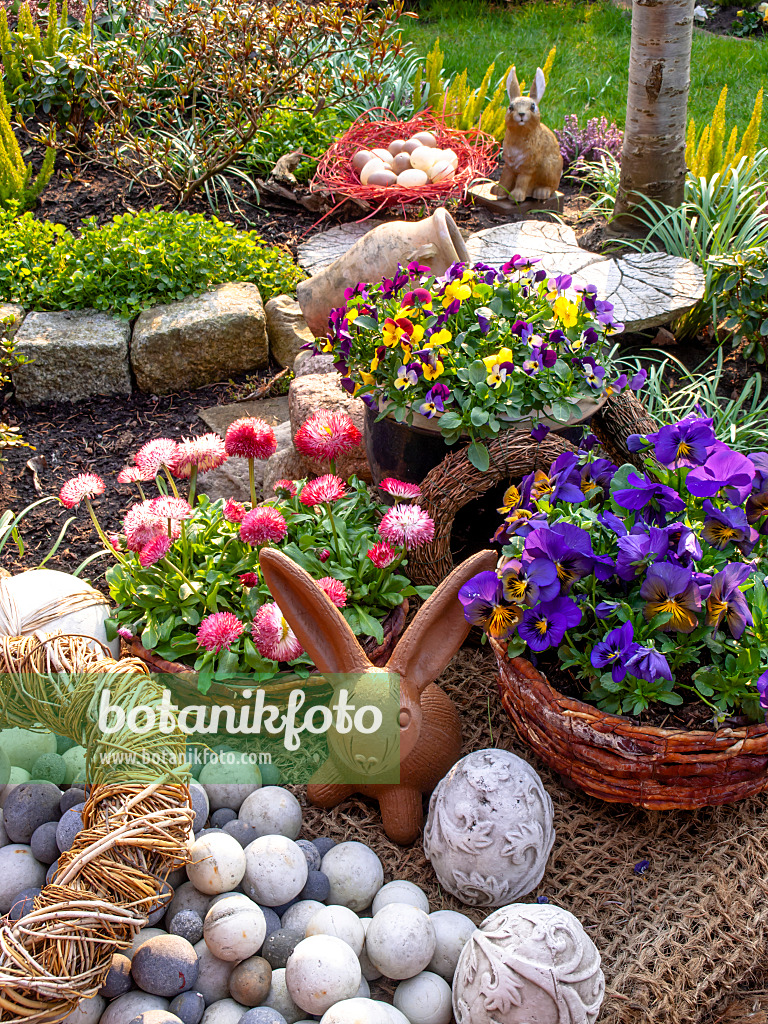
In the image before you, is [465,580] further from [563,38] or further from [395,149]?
[563,38]

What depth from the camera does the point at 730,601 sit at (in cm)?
163

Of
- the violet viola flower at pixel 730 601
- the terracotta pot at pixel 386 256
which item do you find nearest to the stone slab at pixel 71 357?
the terracotta pot at pixel 386 256

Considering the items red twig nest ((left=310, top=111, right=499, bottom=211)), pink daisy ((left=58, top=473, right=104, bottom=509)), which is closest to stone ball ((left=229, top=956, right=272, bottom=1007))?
pink daisy ((left=58, top=473, right=104, bottom=509))

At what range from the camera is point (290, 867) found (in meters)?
1.69

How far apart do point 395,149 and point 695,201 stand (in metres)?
1.78

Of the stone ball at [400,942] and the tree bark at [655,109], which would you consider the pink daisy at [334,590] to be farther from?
the tree bark at [655,109]

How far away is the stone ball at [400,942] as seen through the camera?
158cm

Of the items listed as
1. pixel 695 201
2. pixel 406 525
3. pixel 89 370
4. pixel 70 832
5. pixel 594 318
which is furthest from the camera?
pixel 695 201

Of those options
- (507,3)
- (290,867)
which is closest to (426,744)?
(290,867)

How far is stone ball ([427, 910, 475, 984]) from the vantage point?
5.50 feet

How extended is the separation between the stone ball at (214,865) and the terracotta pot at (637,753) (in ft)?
2.25

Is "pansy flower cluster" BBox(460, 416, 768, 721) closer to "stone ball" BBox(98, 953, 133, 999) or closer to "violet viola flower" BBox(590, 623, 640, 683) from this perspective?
"violet viola flower" BBox(590, 623, 640, 683)

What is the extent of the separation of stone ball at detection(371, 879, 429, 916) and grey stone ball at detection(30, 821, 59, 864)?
67 cm

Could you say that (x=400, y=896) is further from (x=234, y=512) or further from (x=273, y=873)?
(x=234, y=512)
